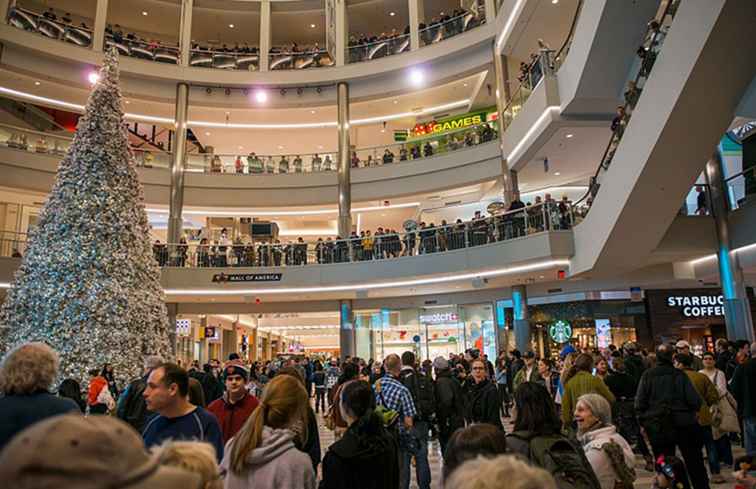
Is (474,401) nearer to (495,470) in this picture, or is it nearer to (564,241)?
(495,470)

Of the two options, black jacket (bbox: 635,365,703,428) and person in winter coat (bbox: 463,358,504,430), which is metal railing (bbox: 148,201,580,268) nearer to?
person in winter coat (bbox: 463,358,504,430)

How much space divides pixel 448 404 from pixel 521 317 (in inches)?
494

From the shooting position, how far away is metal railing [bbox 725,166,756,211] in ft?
41.0

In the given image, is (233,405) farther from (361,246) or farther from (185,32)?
(185,32)

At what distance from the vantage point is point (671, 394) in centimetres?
546

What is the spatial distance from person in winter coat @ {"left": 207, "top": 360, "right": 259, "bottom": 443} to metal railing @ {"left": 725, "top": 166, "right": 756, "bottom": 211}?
12582mm

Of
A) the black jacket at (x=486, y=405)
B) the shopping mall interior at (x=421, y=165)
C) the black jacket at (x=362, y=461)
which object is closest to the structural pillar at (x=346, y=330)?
the shopping mall interior at (x=421, y=165)

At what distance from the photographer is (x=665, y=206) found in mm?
10445

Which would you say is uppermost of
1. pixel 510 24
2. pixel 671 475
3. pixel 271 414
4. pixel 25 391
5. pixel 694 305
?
pixel 510 24

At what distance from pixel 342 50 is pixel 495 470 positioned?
965 inches

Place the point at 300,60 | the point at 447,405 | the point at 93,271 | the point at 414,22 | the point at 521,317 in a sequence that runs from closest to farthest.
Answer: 1. the point at 447,405
2. the point at 93,271
3. the point at 521,317
4. the point at 414,22
5. the point at 300,60

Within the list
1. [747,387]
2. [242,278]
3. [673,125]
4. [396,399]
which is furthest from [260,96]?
[747,387]

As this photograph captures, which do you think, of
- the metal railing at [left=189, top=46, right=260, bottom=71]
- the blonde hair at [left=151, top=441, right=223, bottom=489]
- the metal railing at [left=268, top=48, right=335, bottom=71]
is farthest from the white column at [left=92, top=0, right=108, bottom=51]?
the blonde hair at [left=151, top=441, right=223, bottom=489]

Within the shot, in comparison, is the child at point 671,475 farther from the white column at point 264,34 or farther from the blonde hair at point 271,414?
the white column at point 264,34
